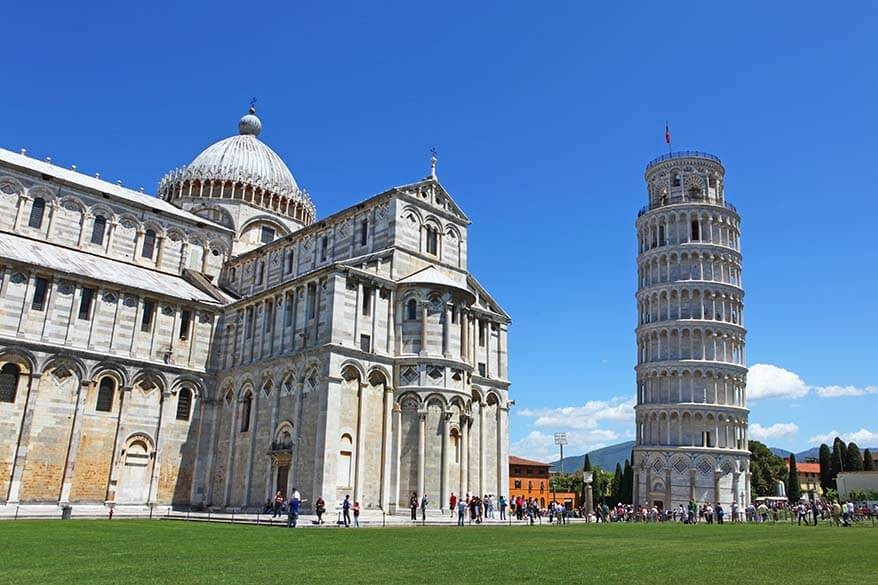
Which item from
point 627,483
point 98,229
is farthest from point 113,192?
point 627,483

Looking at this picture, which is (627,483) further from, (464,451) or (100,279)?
(100,279)

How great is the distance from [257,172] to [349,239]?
16.9 metres

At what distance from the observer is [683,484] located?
6331 cm

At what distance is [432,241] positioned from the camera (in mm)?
40125

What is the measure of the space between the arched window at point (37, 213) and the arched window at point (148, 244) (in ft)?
19.7

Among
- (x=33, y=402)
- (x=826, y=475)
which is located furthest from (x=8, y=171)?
(x=826, y=475)

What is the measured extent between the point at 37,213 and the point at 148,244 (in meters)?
6.64

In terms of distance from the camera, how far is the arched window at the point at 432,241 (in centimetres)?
3984

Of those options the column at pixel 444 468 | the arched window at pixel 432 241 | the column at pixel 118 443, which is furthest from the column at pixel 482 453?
the column at pixel 118 443

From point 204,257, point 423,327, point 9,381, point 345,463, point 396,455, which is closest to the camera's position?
point 345,463

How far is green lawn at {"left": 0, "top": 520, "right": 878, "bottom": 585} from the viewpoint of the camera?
11.2 m

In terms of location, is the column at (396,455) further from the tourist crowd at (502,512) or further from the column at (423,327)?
the column at (423,327)

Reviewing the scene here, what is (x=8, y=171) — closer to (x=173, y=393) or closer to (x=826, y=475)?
(x=173, y=393)

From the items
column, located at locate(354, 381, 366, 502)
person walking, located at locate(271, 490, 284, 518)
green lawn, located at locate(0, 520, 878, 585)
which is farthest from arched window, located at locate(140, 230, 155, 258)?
green lawn, located at locate(0, 520, 878, 585)
